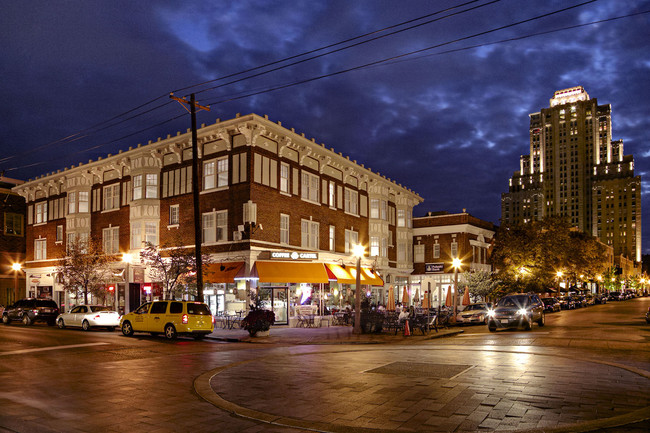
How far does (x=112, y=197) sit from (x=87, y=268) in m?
6.53

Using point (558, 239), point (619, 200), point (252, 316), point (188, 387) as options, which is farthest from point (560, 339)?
point (619, 200)

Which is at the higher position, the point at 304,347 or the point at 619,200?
the point at 619,200

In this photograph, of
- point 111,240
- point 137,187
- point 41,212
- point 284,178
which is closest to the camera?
point 284,178

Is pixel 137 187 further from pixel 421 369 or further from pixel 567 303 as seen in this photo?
pixel 567 303

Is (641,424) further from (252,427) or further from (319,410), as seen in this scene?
(252,427)

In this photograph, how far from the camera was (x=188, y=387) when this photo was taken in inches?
466

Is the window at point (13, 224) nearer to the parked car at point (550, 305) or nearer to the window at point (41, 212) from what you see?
the window at point (41, 212)

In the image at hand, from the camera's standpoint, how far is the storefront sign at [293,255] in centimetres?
3409

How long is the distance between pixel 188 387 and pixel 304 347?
32.5ft

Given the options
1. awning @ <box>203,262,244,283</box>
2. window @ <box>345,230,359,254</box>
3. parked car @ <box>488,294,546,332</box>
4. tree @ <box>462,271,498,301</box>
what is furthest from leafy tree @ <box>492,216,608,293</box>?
awning @ <box>203,262,244,283</box>

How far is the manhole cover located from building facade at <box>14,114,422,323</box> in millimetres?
18806

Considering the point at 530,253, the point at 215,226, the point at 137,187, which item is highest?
the point at 137,187

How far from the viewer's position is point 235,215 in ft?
113

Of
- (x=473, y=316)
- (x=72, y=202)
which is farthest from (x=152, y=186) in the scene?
(x=473, y=316)
